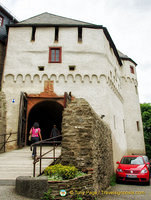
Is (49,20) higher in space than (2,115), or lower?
higher

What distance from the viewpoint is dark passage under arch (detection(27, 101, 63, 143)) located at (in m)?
14.6

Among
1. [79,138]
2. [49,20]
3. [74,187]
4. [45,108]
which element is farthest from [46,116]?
[74,187]

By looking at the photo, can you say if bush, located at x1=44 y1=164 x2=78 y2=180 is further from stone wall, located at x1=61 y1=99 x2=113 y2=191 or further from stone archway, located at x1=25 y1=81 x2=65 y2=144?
stone archway, located at x1=25 y1=81 x2=65 y2=144

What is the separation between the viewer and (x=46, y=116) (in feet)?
56.3

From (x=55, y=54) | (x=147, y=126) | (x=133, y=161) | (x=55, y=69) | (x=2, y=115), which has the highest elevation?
(x=55, y=54)

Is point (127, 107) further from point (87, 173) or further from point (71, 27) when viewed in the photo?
point (87, 173)

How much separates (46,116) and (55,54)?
6.70 m

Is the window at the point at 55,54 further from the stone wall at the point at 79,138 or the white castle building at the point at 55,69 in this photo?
the stone wall at the point at 79,138

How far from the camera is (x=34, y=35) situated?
45.2 feet

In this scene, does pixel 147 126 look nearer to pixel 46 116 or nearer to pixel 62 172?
pixel 46 116

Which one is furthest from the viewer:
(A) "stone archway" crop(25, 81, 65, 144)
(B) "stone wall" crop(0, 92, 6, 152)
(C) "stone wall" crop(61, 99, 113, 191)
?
(A) "stone archway" crop(25, 81, 65, 144)

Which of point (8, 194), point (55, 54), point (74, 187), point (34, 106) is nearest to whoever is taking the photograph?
point (8, 194)

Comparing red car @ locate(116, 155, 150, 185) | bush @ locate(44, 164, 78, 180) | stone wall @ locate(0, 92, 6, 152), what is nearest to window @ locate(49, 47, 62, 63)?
stone wall @ locate(0, 92, 6, 152)

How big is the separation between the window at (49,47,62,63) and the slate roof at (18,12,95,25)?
91.1 inches
